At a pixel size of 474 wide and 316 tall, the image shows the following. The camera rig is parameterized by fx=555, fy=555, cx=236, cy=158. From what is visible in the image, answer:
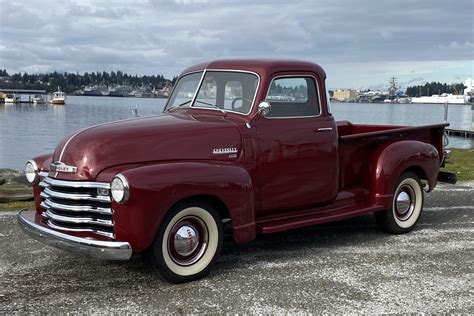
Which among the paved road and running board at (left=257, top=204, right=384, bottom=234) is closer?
the paved road

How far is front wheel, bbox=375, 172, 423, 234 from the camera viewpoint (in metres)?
7.23

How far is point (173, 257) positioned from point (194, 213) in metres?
0.45

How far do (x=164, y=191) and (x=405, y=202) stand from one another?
3.85m

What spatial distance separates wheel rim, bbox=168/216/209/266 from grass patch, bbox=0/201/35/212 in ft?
14.3

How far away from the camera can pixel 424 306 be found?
472cm

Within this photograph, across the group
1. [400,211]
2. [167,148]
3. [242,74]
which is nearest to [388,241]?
[400,211]

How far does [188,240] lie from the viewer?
518 cm

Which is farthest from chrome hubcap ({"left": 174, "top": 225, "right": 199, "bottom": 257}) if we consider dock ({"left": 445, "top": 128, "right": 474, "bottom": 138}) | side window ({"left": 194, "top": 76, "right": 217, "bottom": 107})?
dock ({"left": 445, "top": 128, "right": 474, "bottom": 138})

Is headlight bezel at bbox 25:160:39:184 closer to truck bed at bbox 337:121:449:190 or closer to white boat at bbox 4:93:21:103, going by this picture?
truck bed at bbox 337:121:449:190

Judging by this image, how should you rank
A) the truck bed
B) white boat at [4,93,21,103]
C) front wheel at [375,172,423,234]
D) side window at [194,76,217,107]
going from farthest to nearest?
white boat at [4,93,21,103]
front wheel at [375,172,423,234]
the truck bed
side window at [194,76,217,107]

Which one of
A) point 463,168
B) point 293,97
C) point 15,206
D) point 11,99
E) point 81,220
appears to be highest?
point 11,99

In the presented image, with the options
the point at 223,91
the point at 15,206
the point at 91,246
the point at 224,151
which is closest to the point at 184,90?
the point at 223,91

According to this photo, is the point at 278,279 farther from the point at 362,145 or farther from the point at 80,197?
the point at 362,145

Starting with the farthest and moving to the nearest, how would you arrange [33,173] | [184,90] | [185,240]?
1. [184,90]
2. [33,173]
3. [185,240]
